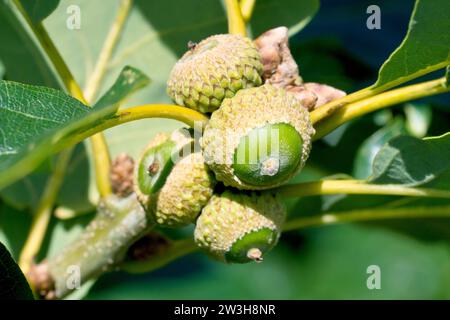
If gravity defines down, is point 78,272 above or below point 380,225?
Answer: below

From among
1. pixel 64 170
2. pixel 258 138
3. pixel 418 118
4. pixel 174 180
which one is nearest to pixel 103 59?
pixel 64 170

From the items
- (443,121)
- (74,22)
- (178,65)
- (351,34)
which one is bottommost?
(178,65)

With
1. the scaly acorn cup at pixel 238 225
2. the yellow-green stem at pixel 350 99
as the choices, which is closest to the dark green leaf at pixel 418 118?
the yellow-green stem at pixel 350 99

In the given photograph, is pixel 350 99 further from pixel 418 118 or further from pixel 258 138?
pixel 418 118

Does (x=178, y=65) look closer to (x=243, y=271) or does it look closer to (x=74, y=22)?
(x=74, y=22)

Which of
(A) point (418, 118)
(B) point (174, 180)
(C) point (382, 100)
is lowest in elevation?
(B) point (174, 180)
